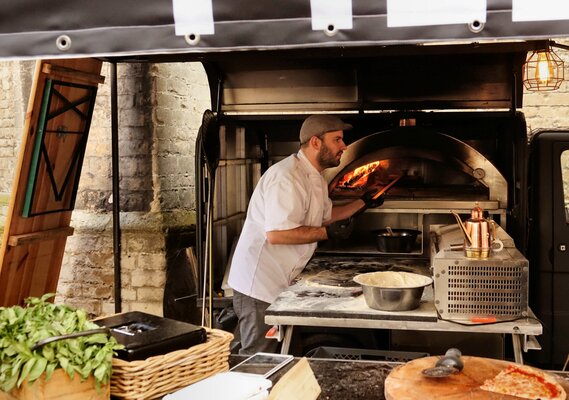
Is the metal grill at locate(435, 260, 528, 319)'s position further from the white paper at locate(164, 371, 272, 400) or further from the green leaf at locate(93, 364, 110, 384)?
the green leaf at locate(93, 364, 110, 384)

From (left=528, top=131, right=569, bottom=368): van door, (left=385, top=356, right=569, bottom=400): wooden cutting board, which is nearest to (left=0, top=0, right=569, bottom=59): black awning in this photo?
(left=385, top=356, right=569, bottom=400): wooden cutting board

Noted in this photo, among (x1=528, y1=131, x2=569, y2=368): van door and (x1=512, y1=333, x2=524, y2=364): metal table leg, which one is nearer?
(x1=512, y1=333, x2=524, y2=364): metal table leg

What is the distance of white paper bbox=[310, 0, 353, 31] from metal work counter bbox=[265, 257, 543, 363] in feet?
6.05

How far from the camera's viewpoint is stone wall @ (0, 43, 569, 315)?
530 centimetres

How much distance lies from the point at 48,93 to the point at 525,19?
3601 millimetres

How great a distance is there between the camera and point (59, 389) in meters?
1.61

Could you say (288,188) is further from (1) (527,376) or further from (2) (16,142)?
(2) (16,142)

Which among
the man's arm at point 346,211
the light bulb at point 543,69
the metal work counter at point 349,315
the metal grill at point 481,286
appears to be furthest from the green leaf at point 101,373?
the light bulb at point 543,69

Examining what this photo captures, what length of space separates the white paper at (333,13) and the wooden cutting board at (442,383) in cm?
104

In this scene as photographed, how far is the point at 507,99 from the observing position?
4.94 meters

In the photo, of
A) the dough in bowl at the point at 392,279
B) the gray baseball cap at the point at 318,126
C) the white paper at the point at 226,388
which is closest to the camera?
the white paper at the point at 226,388

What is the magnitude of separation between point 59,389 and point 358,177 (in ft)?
13.4

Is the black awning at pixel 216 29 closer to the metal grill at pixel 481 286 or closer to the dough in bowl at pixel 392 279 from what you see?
the metal grill at pixel 481 286

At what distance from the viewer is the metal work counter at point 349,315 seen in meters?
2.98
